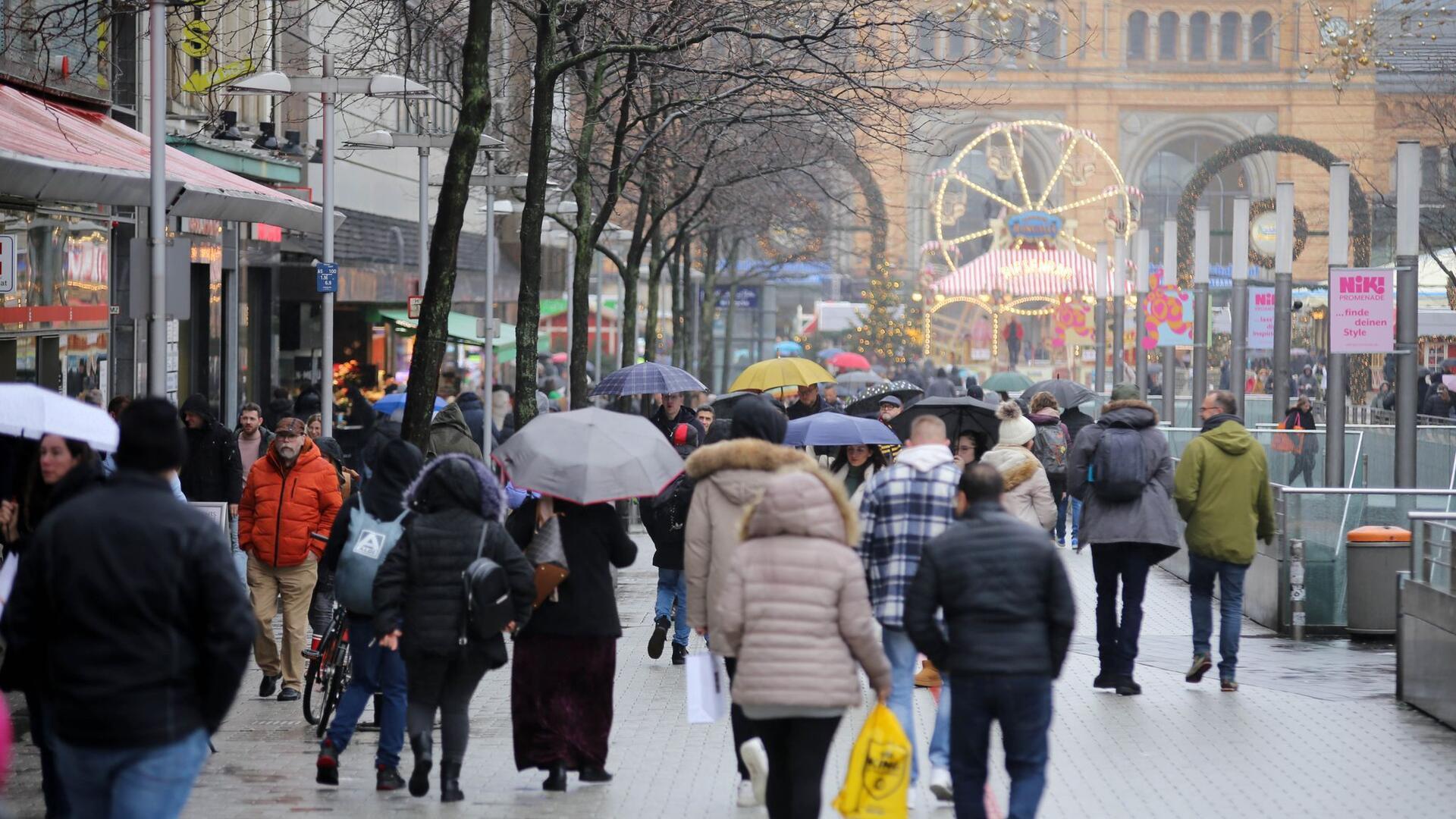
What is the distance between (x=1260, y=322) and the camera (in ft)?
106

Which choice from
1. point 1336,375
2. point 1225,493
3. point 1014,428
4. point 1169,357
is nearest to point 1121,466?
point 1225,493

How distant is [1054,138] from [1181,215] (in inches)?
1325

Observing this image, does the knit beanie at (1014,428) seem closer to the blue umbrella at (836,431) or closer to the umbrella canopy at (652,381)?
the blue umbrella at (836,431)

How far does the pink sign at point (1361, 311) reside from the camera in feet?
63.2

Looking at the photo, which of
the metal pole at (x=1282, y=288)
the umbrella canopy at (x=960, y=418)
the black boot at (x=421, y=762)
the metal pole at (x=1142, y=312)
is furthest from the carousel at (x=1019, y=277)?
the black boot at (x=421, y=762)

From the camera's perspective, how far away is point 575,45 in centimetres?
1986

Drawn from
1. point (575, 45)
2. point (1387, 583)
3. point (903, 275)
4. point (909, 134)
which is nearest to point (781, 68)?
point (909, 134)

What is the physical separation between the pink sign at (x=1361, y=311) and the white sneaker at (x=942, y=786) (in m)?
11.2

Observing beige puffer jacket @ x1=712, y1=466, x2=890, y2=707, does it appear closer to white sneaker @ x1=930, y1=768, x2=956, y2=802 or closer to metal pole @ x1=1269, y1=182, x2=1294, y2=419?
white sneaker @ x1=930, y1=768, x2=956, y2=802

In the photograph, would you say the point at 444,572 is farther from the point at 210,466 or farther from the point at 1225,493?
the point at 1225,493

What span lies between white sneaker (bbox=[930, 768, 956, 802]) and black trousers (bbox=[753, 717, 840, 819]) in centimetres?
195

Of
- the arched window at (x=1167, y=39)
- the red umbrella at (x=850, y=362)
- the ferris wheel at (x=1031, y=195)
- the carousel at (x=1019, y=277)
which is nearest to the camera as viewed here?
the red umbrella at (x=850, y=362)

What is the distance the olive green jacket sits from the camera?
1238cm

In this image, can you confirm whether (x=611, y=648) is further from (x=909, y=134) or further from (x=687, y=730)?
(x=909, y=134)
